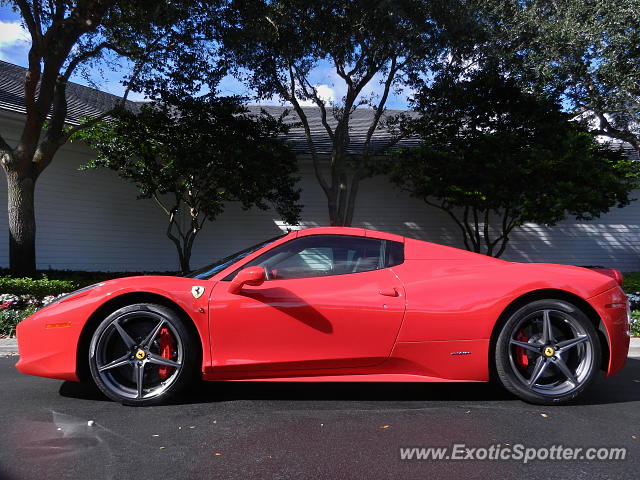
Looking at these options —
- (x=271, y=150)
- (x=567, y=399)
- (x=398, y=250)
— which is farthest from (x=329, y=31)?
(x=567, y=399)

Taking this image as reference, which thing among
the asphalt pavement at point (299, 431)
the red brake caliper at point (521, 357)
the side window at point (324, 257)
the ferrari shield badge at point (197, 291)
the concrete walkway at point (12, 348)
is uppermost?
the side window at point (324, 257)

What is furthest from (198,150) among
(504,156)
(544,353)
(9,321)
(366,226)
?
(544,353)

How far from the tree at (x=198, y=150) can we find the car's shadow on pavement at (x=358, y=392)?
8.23 meters

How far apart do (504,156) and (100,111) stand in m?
12.1

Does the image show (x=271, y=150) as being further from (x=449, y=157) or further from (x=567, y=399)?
(x=567, y=399)

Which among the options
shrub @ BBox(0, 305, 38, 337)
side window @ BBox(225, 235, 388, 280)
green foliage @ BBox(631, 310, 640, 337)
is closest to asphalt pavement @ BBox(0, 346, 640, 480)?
side window @ BBox(225, 235, 388, 280)

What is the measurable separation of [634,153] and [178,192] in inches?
560

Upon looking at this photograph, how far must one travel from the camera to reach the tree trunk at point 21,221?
30.8 ft

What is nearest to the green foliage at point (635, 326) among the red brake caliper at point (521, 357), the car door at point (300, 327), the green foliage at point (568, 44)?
the red brake caliper at point (521, 357)

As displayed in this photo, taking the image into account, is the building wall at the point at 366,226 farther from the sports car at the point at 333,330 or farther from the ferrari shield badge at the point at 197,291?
the ferrari shield badge at the point at 197,291

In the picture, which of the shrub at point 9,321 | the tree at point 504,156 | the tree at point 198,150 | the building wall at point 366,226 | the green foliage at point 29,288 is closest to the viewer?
the shrub at point 9,321

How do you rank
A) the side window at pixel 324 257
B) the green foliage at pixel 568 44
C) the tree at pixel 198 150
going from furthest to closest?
the tree at pixel 198 150 < the green foliage at pixel 568 44 < the side window at pixel 324 257

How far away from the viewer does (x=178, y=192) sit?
12703mm

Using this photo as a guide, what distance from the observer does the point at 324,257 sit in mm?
3650
